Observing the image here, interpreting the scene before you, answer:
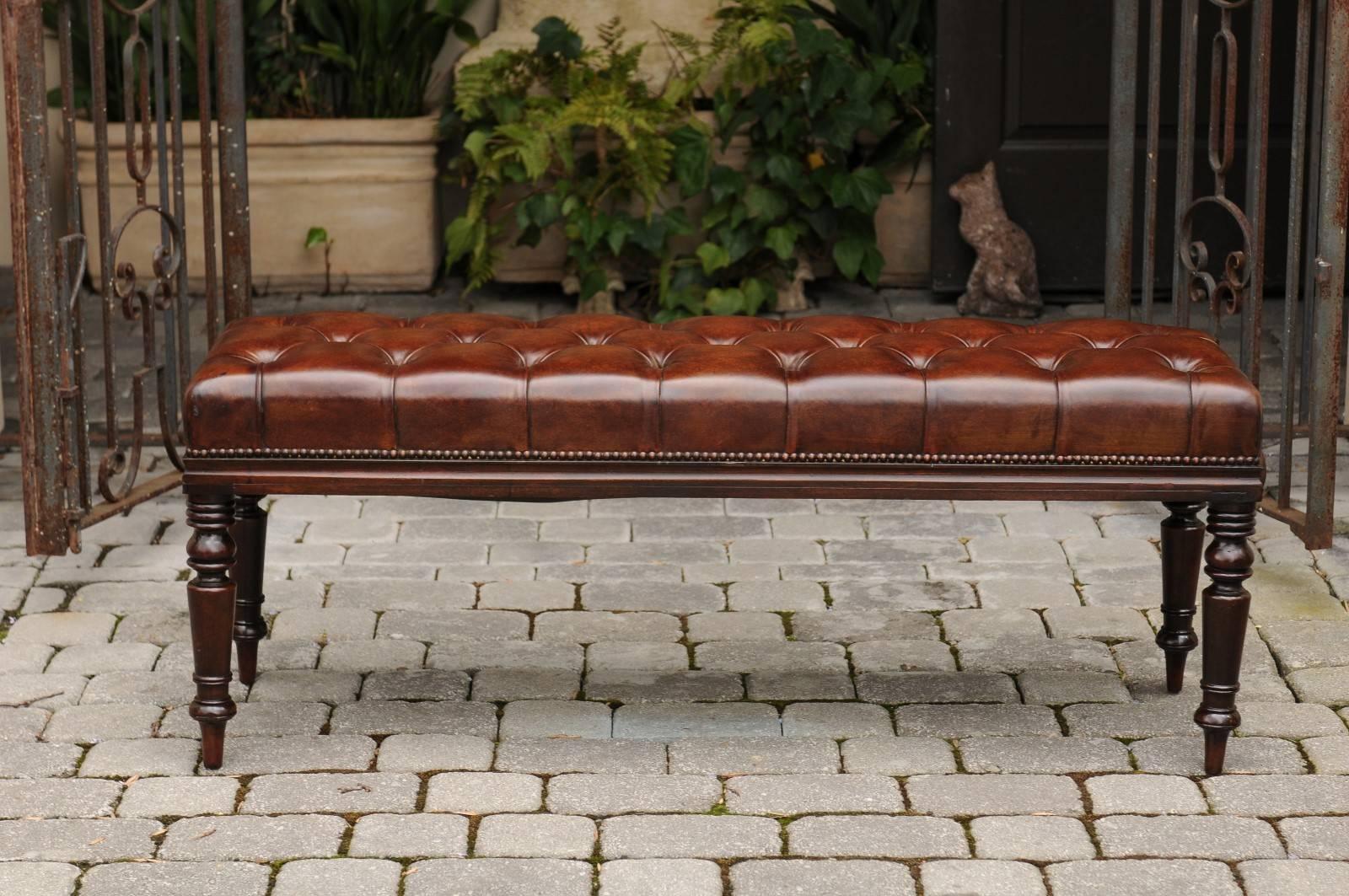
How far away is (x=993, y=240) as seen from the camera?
652 cm

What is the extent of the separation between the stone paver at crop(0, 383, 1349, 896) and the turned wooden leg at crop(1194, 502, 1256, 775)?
10 centimetres

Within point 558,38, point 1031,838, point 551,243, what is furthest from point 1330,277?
point 551,243

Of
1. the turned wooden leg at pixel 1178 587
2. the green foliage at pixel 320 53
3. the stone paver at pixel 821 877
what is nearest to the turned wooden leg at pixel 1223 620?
the turned wooden leg at pixel 1178 587

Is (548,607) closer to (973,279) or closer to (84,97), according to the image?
(973,279)

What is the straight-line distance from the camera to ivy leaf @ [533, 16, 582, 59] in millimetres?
6535

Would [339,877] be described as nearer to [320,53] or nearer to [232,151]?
[232,151]

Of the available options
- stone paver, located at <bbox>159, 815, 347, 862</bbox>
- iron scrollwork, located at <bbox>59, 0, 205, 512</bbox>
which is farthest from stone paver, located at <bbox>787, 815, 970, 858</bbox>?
iron scrollwork, located at <bbox>59, 0, 205, 512</bbox>

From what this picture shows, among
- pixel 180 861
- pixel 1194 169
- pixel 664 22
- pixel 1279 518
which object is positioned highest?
pixel 664 22

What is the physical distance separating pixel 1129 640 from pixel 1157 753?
56 centimetres

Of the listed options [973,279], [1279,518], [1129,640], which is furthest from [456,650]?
[973,279]

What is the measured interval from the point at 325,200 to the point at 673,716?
13.3ft

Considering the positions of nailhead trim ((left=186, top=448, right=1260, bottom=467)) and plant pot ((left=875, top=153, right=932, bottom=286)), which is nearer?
nailhead trim ((left=186, top=448, right=1260, bottom=467))

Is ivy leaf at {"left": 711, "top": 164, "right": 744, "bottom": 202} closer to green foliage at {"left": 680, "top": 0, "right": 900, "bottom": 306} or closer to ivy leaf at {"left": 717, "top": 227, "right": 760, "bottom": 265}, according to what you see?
green foliage at {"left": 680, "top": 0, "right": 900, "bottom": 306}

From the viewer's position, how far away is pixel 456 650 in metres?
3.67
